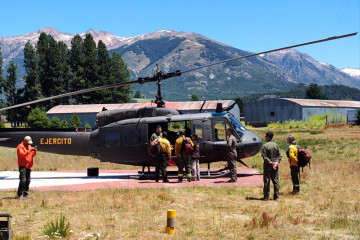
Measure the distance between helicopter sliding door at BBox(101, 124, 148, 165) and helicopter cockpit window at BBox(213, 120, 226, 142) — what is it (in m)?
3.04

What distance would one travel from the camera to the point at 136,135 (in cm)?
1919

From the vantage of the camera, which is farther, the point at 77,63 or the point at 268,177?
the point at 77,63

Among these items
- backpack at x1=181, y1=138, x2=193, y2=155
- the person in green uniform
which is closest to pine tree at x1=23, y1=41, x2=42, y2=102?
backpack at x1=181, y1=138, x2=193, y2=155

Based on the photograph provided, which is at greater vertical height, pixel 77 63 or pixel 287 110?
pixel 77 63

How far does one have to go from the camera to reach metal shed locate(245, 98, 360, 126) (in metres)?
84.4

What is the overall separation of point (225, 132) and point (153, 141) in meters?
3.20

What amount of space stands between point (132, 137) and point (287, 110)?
2818 inches

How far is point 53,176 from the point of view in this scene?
2141 centimetres

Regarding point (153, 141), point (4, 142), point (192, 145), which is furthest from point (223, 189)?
point (4, 142)

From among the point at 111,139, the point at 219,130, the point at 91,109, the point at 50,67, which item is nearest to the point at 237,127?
the point at 219,130

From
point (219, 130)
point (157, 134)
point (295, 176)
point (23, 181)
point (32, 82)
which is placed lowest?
point (295, 176)

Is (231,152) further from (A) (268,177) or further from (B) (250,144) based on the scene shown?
(A) (268,177)

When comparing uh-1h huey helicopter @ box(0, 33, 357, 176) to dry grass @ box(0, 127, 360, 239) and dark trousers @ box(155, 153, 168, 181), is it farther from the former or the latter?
dry grass @ box(0, 127, 360, 239)

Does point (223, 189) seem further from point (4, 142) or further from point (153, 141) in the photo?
point (4, 142)
